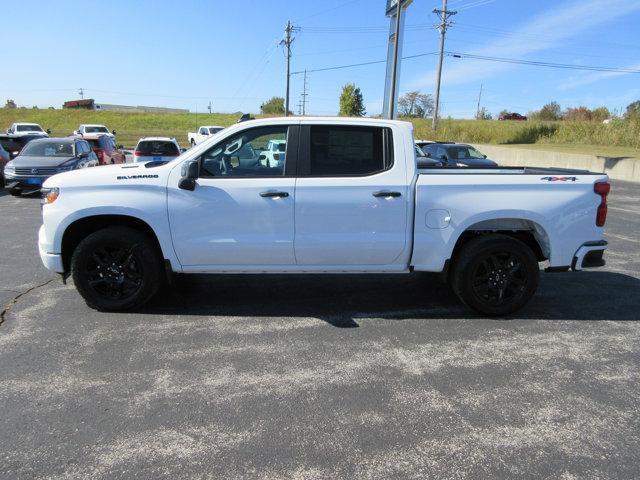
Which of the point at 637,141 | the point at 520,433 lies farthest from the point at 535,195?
the point at 637,141

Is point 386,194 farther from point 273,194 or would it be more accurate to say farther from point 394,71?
point 394,71

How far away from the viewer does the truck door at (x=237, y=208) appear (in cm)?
471

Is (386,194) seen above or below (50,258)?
above

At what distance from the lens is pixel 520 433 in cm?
310

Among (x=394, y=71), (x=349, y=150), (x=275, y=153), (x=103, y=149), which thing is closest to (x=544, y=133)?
(x=394, y=71)

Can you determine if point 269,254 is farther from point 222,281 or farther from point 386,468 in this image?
point 386,468

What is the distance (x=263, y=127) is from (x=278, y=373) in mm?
2377

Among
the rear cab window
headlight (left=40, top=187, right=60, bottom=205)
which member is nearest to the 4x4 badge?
the rear cab window

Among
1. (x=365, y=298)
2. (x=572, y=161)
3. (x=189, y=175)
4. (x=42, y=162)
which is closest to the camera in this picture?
(x=189, y=175)

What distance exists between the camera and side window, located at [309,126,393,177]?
4.82 metres

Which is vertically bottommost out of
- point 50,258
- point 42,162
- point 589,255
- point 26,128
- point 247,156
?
point 50,258

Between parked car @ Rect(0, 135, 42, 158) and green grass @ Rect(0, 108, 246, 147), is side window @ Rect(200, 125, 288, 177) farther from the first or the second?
green grass @ Rect(0, 108, 246, 147)

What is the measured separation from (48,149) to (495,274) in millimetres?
13560

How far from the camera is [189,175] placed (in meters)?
4.59
